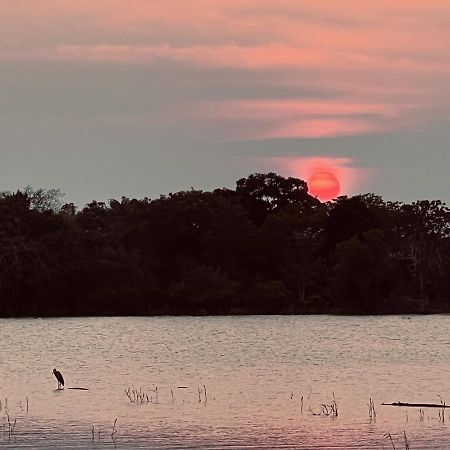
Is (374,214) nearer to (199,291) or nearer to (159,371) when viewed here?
(199,291)

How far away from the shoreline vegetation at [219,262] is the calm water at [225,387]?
1062 inches

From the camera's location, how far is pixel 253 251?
122438 mm

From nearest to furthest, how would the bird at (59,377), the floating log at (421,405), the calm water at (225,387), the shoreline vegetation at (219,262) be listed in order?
the calm water at (225,387), the floating log at (421,405), the bird at (59,377), the shoreline vegetation at (219,262)

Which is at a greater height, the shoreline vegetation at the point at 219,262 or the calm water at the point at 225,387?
the shoreline vegetation at the point at 219,262

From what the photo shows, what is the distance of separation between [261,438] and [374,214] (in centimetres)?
10242

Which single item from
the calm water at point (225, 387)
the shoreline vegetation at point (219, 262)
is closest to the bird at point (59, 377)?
the calm water at point (225, 387)

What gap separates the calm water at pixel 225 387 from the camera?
94.9 feet

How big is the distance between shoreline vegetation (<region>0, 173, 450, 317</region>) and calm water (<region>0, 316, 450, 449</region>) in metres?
27.0

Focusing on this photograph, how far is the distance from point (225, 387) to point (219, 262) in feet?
264

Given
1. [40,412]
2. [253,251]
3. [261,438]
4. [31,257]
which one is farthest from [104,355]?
[253,251]

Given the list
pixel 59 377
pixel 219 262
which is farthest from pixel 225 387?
pixel 219 262

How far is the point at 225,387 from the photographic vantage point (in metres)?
42.2

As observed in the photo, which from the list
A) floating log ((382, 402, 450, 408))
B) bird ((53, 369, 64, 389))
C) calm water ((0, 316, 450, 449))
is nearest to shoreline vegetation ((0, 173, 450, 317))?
calm water ((0, 316, 450, 449))

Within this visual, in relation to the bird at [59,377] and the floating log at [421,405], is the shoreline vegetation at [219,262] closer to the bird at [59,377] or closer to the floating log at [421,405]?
the bird at [59,377]
